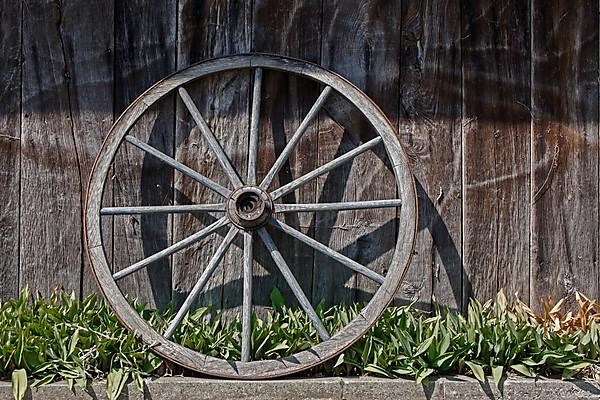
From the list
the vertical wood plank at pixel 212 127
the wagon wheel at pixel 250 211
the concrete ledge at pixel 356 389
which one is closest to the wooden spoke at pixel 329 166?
the wagon wheel at pixel 250 211

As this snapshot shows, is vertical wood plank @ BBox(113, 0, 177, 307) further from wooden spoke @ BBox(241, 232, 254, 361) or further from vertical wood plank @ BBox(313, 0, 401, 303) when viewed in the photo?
vertical wood plank @ BBox(313, 0, 401, 303)

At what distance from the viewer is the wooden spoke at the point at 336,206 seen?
1.97 metres

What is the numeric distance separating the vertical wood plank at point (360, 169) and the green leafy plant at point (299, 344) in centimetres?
13

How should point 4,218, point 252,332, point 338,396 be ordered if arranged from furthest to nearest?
point 4,218, point 252,332, point 338,396

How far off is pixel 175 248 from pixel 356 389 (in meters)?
0.57

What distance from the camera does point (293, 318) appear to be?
6.73 feet

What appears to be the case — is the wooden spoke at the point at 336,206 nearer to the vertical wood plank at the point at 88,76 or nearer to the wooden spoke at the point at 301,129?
the wooden spoke at the point at 301,129

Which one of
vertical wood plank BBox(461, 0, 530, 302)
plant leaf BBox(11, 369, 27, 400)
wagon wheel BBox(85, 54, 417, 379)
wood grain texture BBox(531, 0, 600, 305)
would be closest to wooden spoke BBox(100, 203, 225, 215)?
wagon wheel BBox(85, 54, 417, 379)

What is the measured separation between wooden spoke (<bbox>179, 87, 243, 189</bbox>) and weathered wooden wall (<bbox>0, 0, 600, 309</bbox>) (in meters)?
0.12

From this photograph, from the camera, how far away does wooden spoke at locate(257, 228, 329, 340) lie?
1944 mm

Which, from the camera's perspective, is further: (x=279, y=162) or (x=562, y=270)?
(x=562, y=270)

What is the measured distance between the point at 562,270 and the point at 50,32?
1580 mm

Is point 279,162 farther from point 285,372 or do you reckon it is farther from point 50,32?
point 50,32

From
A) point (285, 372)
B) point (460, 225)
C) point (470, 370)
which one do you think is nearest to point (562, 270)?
point (460, 225)
